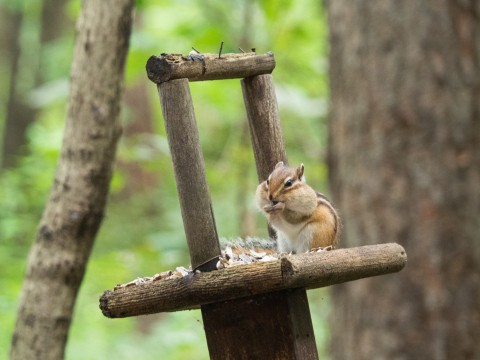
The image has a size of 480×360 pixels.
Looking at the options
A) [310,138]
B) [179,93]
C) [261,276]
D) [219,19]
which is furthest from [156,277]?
[310,138]

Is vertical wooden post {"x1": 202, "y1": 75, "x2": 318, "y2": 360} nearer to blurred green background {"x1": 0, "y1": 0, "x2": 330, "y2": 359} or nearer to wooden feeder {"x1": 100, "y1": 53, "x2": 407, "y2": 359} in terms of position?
wooden feeder {"x1": 100, "y1": 53, "x2": 407, "y2": 359}

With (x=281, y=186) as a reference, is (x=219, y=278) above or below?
below

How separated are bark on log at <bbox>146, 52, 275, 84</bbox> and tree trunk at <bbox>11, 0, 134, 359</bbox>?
74cm

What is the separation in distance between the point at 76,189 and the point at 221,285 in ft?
4.12

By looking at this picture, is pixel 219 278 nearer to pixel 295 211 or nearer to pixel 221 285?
pixel 221 285

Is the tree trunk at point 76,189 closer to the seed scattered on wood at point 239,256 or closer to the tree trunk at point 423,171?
the seed scattered on wood at point 239,256

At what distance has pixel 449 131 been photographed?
502 centimetres

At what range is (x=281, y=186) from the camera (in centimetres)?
Answer: 237

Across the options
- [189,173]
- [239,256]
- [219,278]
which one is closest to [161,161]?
[239,256]

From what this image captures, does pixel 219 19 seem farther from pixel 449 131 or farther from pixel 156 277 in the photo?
pixel 156 277

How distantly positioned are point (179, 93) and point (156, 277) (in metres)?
0.46

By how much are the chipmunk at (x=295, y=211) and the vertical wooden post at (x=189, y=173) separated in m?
0.30

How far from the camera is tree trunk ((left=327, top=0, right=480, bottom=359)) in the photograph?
5.00 m

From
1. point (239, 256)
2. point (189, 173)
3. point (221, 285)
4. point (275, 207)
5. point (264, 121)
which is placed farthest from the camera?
point (264, 121)
